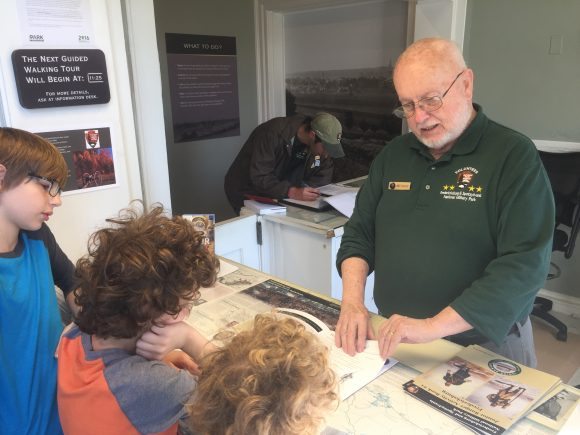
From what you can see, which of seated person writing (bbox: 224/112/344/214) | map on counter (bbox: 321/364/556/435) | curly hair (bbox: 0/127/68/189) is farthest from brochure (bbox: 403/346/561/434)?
seated person writing (bbox: 224/112/344/214)

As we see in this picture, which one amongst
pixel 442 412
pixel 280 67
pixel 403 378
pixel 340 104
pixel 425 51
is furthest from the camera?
pixel 280 67

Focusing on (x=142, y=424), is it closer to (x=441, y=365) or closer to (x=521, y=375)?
(x=441, y=365)

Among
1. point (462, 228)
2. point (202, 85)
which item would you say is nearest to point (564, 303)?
point (462, 228)

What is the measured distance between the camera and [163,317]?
3.01 feet

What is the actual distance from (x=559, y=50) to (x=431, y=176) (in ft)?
6.50

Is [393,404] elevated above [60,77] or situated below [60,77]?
below

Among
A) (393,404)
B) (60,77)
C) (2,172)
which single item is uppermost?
(60,77)

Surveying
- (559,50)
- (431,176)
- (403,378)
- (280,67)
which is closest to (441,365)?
(403,378)

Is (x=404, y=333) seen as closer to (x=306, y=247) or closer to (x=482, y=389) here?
(x=482, y=389)

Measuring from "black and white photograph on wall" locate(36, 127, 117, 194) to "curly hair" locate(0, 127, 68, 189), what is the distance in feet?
1.43

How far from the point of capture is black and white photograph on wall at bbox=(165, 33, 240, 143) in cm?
357

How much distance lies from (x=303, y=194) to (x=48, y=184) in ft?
5.12

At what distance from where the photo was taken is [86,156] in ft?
5.21

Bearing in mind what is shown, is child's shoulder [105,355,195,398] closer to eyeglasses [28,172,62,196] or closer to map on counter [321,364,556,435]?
map on counter [321,364,556,435]
